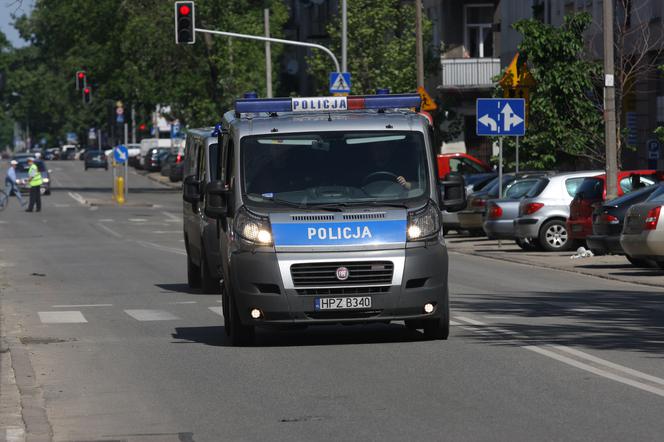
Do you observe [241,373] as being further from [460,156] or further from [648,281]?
[460,156]

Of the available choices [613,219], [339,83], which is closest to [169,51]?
[339,83]

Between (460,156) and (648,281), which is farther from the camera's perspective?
(460,156)

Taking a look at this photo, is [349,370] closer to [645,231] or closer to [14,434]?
[14,434]

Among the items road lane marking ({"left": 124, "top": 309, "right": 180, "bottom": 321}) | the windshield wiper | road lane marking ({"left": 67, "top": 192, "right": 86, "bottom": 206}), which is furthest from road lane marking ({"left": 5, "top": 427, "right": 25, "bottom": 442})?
road lane marking ({"left": 67, "top": 192, "right": 86, "bottom": 206})

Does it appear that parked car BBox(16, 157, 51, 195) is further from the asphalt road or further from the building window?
the asphalt road

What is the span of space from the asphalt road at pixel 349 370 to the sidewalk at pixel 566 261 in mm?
1609

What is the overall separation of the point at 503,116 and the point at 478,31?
3029cm

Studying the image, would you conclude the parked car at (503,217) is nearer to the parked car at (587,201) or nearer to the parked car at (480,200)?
the parked car at (480,200)

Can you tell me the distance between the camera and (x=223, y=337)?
15.7 metres

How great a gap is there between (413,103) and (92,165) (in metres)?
107

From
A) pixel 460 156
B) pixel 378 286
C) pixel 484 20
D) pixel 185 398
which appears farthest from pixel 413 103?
pixel 484 20

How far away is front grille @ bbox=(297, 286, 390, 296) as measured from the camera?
45.4 ft

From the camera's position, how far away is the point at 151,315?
18891mm

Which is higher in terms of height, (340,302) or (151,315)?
(340,302)
